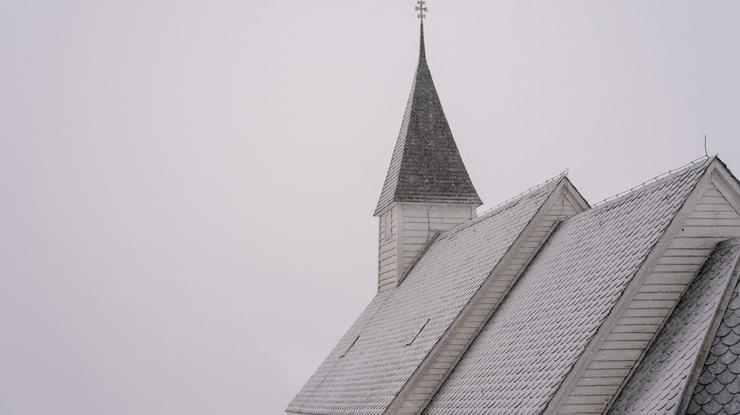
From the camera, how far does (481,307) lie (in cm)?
2092

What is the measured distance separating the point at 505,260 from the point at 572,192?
2439mm

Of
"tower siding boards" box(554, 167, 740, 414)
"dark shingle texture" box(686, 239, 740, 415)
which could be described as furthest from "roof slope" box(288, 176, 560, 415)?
"dark shingle texture" box(686, 239, 740, 415)

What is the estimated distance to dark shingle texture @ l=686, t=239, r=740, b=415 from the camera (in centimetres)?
1198

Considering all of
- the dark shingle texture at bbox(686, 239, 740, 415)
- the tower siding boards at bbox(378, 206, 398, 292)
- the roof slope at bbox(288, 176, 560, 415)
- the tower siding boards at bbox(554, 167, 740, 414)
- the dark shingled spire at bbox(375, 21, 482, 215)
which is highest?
the dark shingled spire at bbox(375, 21, 482, 215)

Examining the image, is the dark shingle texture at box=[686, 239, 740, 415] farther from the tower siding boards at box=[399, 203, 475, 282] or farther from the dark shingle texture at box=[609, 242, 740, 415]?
the tower siding boards at box=[399, 203, 475, 282]

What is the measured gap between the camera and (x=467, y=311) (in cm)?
2078

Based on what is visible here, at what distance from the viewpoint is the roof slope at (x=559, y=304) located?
1516 cm

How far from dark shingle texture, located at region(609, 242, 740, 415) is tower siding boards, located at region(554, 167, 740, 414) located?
0.15 m

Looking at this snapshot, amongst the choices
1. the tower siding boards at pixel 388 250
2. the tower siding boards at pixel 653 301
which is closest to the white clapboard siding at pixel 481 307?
the tower siding boards at pixel 653 301

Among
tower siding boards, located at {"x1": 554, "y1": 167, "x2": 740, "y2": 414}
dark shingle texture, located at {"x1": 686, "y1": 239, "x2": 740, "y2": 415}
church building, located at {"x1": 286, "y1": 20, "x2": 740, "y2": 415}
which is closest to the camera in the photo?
dark shingle texture, located at {"x1": 686, "y1": 239, "x2": 740, "y2": 415}

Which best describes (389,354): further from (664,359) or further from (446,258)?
(664,359)

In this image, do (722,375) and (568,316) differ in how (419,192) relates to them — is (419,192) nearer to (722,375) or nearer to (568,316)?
(568,316)

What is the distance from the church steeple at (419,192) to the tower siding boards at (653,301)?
609 inches

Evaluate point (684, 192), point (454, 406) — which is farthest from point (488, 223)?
point (684, 192)
